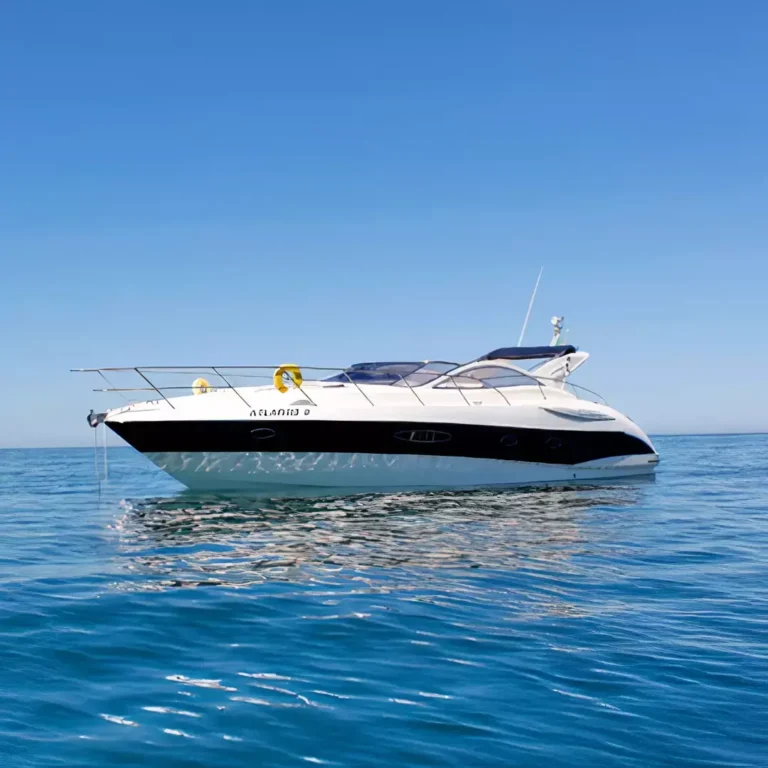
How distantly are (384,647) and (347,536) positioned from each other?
484cm

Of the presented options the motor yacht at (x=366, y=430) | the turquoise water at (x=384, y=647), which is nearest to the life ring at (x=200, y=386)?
the motor yacht at (x=366, y=430)

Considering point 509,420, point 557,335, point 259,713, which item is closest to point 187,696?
point 259,713

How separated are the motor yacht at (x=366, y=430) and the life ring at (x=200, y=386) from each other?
3 cm

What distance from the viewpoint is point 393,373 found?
16828 millimetres

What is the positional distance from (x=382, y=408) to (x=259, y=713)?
37.3 ft

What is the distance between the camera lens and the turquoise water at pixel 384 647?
359 centimetres

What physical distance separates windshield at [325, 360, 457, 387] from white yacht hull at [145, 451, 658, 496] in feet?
6.18

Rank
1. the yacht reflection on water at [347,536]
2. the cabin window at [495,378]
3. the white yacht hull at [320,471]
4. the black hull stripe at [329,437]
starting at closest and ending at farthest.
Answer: the yacht reflection on water at [347,536] → the black hull stripe at [329,437] → the white yacht hull at [320,471] → the cabin window at [495,378]

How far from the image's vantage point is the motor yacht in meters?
14.6

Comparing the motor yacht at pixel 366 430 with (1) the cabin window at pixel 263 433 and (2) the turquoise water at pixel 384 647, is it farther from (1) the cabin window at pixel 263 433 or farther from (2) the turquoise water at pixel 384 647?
(2) the turquoise water at pixel 384 647

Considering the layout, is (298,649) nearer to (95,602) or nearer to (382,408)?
(95,602)

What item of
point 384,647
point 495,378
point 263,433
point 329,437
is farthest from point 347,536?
point 495,378

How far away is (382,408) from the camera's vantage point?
49.7ft

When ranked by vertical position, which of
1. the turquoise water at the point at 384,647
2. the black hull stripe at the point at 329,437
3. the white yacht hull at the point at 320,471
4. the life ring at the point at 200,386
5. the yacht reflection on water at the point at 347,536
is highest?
the life ring at the point at 200,386
